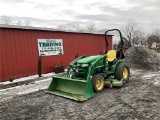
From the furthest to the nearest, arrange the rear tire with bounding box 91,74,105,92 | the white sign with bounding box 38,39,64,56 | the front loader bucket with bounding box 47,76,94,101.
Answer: the white sign with bounding box 38,39,64,56
the rear tire with bounding box 91,74,105,92
the front loader bucket with bounding box 47,76,94,101

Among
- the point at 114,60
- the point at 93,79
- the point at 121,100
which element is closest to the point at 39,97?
the point at 93,79

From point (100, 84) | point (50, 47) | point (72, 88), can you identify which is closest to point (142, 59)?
point (50, 47)

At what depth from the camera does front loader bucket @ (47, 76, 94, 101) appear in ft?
20.6

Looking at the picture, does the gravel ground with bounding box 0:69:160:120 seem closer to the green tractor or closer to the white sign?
the green tractor

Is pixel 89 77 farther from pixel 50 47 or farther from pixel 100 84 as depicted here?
pixel 50 47

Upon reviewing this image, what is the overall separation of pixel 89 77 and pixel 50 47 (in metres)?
5.49

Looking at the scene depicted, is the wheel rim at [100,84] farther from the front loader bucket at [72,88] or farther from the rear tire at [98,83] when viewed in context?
the front loader bucket at [72,88]

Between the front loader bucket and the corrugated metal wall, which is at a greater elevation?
the corrugated metal wall

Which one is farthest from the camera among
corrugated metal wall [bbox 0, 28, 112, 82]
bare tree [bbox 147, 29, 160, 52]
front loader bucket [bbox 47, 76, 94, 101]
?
bare tree [bbox 147, 29, 160, 52]

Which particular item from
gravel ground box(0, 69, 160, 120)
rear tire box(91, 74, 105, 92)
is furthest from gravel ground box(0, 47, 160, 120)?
rear tire box(91, 74, 105, 92)

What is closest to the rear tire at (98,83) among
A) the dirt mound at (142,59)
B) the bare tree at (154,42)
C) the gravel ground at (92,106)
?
the gravel ground at (92,106)

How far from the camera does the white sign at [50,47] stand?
11.1 meters

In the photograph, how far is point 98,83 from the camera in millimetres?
7152

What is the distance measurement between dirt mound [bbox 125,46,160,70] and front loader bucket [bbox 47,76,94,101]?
262 inches
